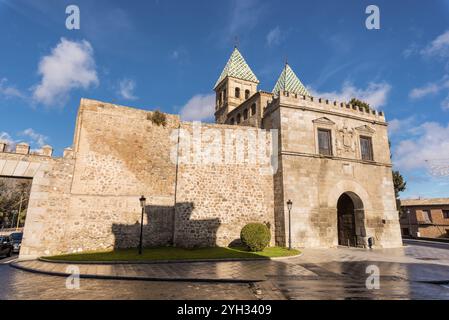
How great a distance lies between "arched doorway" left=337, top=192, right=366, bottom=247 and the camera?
19031 mm

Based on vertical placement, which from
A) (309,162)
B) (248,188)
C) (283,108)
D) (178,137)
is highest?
(283,108)

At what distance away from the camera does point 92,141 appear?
15.6 meters

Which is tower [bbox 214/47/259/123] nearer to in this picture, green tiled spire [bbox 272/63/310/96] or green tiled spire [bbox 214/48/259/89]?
green tiled spire [bbox 214/48/259/89]

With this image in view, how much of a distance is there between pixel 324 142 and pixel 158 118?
38.0ft

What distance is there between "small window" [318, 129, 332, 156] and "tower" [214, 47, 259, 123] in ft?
49.0

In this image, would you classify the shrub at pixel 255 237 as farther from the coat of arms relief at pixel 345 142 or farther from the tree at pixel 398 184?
the tree at pixel 398 184

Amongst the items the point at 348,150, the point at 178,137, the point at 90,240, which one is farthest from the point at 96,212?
the point at 348,150

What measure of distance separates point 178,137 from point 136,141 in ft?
8.49

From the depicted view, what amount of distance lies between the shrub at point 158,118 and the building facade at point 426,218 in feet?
121

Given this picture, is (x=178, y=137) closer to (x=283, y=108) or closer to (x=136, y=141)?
(x=136, y=141)

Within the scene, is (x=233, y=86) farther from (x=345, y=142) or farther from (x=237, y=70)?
(x=345, y=142)

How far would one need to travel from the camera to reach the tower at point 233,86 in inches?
1312

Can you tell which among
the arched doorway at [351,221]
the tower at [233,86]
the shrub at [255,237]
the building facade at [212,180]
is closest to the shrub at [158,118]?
the building facade at [212,180]
